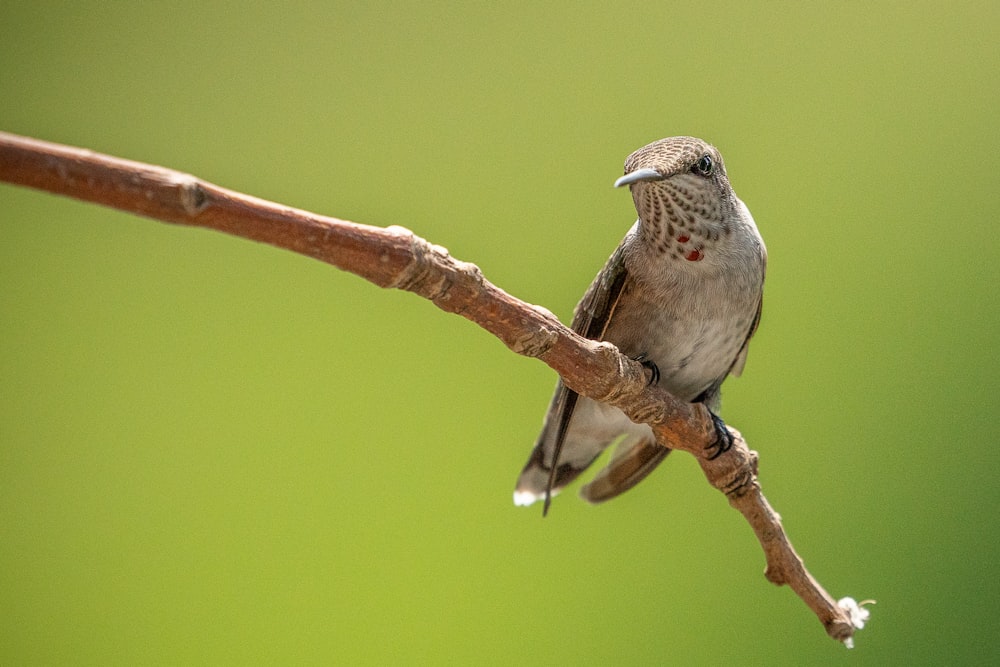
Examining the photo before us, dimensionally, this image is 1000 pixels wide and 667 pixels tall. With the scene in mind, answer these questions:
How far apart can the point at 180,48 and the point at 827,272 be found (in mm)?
1953

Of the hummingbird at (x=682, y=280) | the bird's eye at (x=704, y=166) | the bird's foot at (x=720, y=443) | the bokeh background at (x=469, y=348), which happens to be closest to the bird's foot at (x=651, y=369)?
the hummingbird at (x=682, y=280)

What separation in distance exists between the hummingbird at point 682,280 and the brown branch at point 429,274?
9 centimetres

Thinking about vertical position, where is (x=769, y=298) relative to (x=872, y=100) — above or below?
below

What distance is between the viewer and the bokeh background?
2.23 metres

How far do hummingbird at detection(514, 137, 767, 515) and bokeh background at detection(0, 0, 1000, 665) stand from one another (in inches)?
31.5

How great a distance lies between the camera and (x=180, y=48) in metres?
2.27

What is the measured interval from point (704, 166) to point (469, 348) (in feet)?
3.82

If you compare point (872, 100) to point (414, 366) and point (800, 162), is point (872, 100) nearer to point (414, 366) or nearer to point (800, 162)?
point (800, 162)

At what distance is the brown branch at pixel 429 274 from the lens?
0.90m

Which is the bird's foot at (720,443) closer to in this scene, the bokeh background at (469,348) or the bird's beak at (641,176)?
the bird's beak at (641,176)

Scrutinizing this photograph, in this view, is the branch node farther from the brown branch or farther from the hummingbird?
the hummingbird

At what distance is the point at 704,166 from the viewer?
1532mm

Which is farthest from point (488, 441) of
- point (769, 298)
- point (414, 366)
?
point (769, 298)

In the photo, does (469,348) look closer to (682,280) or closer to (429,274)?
(682,280)
